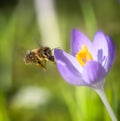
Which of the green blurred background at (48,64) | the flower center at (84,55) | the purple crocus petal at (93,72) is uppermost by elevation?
the flower center at (84,55)

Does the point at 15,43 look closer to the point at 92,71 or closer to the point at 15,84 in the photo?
the point at 15,84

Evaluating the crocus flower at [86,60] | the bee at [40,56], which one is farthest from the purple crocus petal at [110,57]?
the bee at [40,56]

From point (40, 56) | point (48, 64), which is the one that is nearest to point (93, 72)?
point (40, 56)

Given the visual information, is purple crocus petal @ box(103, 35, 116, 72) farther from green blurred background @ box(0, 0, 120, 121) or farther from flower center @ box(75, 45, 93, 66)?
green blurred background @ box(0, 0, 120, 121)

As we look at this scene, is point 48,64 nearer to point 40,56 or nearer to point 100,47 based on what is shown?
point 40,56

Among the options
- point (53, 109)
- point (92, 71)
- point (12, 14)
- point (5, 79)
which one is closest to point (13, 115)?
point (53, 109)

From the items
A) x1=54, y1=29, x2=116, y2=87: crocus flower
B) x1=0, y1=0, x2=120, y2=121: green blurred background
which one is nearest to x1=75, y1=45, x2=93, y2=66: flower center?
x1=54, y1=29, x2=116, y2=87: crocus flower

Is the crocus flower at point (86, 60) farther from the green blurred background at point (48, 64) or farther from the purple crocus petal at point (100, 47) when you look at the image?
the green blurred background at point (48, 64)

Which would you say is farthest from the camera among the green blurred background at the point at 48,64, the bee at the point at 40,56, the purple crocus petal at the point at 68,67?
the green blurred background at the point at 48,64
